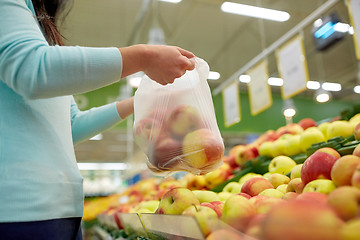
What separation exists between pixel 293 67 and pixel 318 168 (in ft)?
8.79

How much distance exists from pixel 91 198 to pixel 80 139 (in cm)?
424

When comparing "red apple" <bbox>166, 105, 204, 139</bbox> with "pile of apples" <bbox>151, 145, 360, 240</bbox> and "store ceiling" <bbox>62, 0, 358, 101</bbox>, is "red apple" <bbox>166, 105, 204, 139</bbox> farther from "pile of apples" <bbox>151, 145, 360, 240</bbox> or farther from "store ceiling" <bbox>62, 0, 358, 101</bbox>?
"store ceiling" <bbox>62, 0, 358, 101</bbox>

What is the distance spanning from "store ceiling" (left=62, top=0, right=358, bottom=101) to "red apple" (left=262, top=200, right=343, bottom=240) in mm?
4161

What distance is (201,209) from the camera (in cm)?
82

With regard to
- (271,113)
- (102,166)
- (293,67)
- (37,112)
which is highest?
(293,67)

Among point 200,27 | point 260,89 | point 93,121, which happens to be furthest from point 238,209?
point 200,27

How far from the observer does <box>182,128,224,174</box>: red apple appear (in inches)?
36.9

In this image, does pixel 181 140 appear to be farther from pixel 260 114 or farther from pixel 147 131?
pixel 260 114

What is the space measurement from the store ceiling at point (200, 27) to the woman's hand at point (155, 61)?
12.1 feet

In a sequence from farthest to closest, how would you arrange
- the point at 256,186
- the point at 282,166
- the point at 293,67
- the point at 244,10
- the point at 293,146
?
the point at 244,10
the point at 293,67
the point at 293,146
the point at 282,166
the point at 256,186

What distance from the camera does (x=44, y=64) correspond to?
0.73m

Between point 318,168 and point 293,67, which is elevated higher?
point 293,67

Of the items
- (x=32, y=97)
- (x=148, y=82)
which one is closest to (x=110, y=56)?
(x=32, y=97)

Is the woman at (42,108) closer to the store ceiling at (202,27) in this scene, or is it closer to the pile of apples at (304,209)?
the pile of apples at (304,209)
